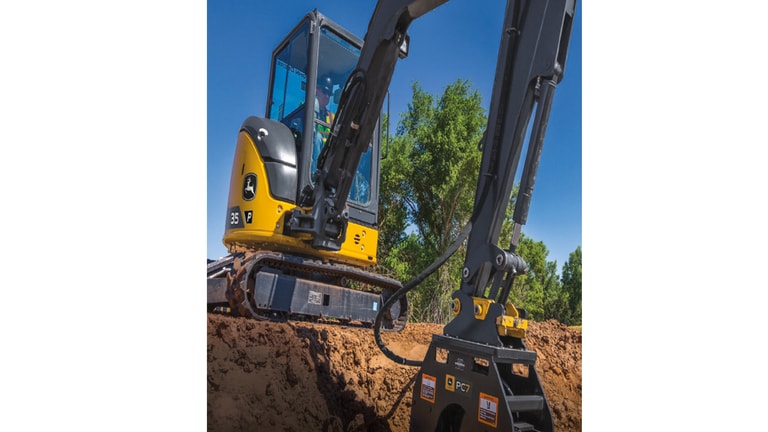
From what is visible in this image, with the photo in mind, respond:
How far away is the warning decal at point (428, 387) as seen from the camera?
2416 millimetres

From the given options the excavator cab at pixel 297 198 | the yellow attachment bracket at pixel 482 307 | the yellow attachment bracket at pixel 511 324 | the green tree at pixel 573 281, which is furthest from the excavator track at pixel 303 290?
the yellow attachment bracket at pixel 511 324

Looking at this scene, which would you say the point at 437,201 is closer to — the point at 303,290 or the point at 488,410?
the point at 303,290

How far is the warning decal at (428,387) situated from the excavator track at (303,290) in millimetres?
1599

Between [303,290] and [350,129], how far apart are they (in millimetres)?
1251

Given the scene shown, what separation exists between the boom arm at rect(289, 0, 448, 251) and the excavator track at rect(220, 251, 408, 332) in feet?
0.92

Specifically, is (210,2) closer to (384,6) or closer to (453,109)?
(384,6)

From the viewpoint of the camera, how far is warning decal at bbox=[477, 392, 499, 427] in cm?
212

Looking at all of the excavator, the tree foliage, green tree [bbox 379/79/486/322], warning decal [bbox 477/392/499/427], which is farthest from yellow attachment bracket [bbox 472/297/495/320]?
green tree [bbox 379/79/486/322]

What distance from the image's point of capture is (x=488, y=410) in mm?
2150

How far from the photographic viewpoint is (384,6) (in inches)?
137

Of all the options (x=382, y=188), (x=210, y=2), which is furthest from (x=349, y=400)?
(x=210, y=2)

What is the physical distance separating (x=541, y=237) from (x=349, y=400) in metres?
1.50

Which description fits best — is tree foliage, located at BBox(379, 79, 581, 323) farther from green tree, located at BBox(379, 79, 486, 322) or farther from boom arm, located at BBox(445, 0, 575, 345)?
boom arm, located at BBox(445, 0, 575, 345)

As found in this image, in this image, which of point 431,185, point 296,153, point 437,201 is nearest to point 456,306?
point 437,201
